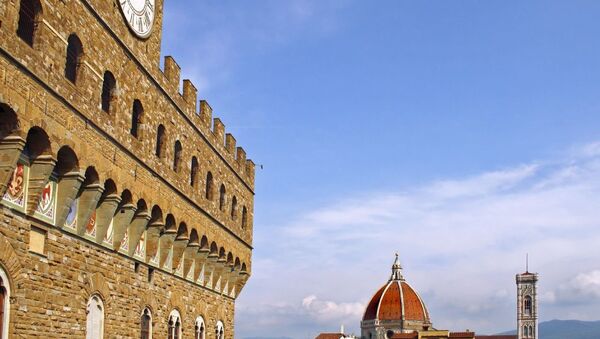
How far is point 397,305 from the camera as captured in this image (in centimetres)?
11725

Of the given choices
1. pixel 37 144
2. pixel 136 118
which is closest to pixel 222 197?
pixel 136 118

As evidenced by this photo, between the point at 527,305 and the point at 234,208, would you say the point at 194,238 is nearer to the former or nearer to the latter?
the point at 234,208

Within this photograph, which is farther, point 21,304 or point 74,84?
point 74,84

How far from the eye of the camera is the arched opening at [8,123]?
1516 centimetres

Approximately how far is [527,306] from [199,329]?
135716 mm

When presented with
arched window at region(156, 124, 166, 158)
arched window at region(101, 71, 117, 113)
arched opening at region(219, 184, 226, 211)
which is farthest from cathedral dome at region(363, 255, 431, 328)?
arched window at region(101, 71, 117, 113)

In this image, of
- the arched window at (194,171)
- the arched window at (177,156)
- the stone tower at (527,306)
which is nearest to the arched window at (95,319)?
the arched window at (177,156)

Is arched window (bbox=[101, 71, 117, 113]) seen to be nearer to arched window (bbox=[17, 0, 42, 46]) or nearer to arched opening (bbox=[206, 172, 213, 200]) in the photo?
arched window (bbox=[17, 0, 42, 46])

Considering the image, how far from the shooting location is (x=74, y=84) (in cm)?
1831

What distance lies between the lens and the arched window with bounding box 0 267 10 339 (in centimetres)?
1518

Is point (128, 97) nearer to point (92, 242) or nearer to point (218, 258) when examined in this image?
point (92, 242)

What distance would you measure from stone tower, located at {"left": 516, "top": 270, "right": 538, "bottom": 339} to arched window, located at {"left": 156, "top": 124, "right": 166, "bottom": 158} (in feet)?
455

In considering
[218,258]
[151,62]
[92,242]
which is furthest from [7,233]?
[218,258]

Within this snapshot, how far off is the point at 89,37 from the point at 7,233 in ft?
19.4
